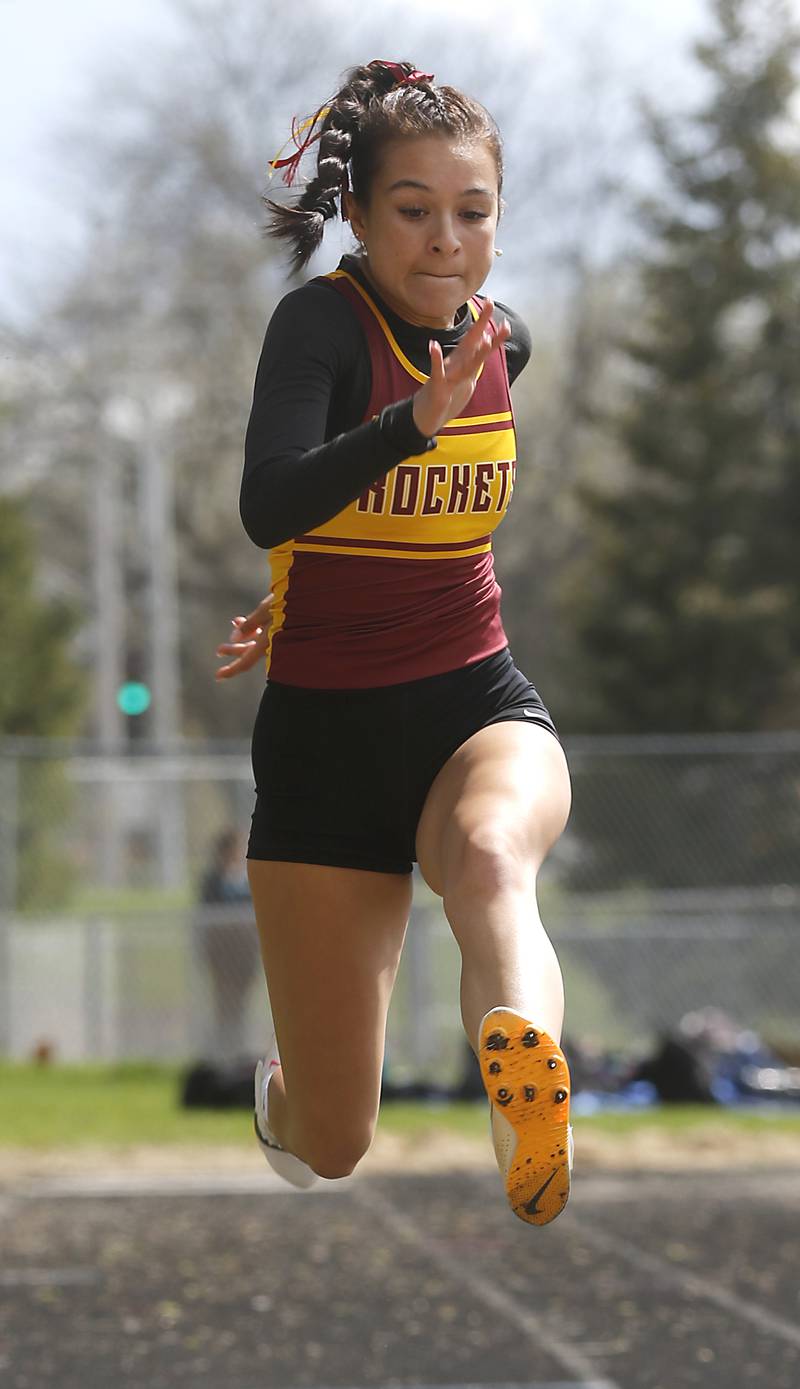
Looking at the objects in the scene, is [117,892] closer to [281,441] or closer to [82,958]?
[82,958]

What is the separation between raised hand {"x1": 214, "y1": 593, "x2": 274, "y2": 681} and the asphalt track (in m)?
2.26

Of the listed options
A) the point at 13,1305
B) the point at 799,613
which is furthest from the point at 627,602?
the point at 13,1305

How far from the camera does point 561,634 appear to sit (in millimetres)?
24578

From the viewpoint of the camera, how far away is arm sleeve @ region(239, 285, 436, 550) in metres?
2.77

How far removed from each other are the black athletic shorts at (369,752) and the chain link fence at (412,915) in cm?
819

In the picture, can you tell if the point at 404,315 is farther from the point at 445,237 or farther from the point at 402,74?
the point at 402,74

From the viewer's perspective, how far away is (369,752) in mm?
3285

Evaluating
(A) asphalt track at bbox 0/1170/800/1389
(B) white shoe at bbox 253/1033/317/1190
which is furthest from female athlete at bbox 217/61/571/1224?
(A) asphalt track at bbox 0/1170/800/1389

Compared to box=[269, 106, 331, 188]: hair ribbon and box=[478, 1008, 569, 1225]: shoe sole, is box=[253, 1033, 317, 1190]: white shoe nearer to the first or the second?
box=[478, 1008, 569, 1225]: shoe sole

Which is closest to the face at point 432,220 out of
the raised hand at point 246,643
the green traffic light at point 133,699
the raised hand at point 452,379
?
the raised hand at point 452,379

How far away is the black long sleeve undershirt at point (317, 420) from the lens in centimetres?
278

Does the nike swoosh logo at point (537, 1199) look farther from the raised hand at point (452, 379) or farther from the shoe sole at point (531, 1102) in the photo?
the raised hand at point (452, 379)

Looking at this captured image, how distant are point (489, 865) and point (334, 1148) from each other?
86 centimetres

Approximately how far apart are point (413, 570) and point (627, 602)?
Result: 16.1 meters
